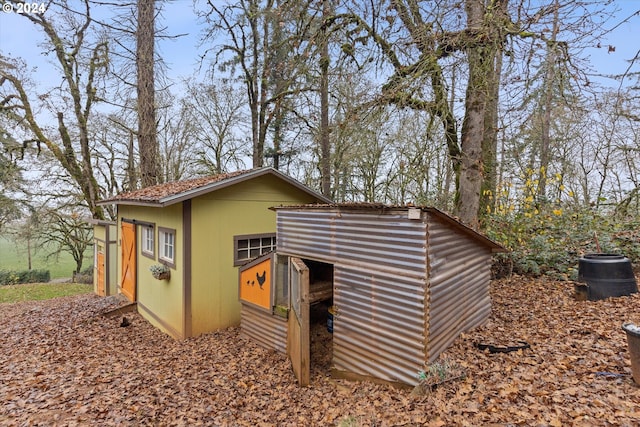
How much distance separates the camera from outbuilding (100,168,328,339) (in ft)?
20.7

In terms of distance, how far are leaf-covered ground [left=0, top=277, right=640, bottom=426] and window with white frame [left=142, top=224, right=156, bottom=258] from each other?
2.13 metres

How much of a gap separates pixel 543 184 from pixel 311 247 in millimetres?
7356

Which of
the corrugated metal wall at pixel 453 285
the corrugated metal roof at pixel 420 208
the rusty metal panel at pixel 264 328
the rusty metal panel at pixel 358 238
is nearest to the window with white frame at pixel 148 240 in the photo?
the rusty metal panel at pixel 264 328

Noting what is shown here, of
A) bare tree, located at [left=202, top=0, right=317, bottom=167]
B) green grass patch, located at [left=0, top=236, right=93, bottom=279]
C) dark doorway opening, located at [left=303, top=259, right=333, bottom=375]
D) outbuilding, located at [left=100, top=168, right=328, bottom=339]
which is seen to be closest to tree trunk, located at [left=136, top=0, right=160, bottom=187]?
bare tree, located at [left=202, top=0, right=317, bottom=167]

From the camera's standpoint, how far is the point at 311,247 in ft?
15.9

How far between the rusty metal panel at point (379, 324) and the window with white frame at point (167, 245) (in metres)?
3.97

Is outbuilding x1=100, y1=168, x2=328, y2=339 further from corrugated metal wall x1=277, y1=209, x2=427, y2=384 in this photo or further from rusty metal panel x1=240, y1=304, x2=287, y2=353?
corrugated metal wall x1=277, y1=209, x2=427, y2=384

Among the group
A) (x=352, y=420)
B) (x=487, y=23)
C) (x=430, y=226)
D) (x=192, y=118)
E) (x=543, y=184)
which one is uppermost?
(x=192, y=118)

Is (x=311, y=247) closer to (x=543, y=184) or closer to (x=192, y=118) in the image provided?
(x=543, y=184)

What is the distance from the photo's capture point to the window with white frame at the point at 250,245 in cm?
702

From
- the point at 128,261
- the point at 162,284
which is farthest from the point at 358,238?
the point at 128,261

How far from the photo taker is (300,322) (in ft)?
14.7

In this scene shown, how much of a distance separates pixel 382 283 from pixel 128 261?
813 cm

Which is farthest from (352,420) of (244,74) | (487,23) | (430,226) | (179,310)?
(244,74)
